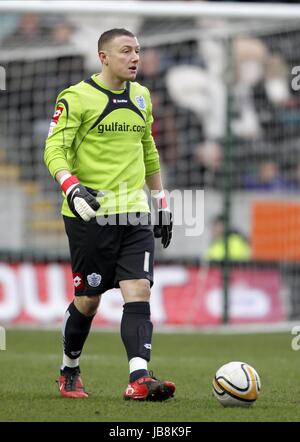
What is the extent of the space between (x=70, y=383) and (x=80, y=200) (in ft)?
4.28

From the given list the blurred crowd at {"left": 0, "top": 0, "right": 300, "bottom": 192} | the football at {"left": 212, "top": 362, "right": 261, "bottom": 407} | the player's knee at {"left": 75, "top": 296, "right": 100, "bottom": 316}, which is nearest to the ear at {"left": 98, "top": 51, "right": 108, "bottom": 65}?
the player's knee at {"left": 75, "top": 296, "right": 100, "bottom": 316}

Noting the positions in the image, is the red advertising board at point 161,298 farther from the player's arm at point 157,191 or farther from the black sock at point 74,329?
the black sock at point 74,329

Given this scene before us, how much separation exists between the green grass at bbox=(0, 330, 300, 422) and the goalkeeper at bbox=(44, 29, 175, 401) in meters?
0.47

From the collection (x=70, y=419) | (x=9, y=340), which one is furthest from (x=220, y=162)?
(x=70, y=419)

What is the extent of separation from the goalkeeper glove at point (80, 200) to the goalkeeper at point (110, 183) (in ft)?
0.54

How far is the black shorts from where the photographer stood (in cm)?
685

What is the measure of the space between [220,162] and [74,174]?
7.75 metres

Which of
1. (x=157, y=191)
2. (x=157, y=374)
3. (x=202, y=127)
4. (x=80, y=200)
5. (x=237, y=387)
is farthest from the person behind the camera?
(x=202, y=127)

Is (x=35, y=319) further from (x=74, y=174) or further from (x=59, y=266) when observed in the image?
(x=74, y=174)

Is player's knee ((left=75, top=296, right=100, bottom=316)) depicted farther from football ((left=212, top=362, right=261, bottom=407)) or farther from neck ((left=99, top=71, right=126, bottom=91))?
neck ((left=99, top=71, right=126, bottom=91))

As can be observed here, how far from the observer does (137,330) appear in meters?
6.74

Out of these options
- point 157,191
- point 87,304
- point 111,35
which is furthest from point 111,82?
point 87,304

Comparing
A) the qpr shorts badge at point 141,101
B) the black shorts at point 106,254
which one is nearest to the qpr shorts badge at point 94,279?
the black shorts at point 106,254

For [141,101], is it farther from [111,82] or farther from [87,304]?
[87,304]
